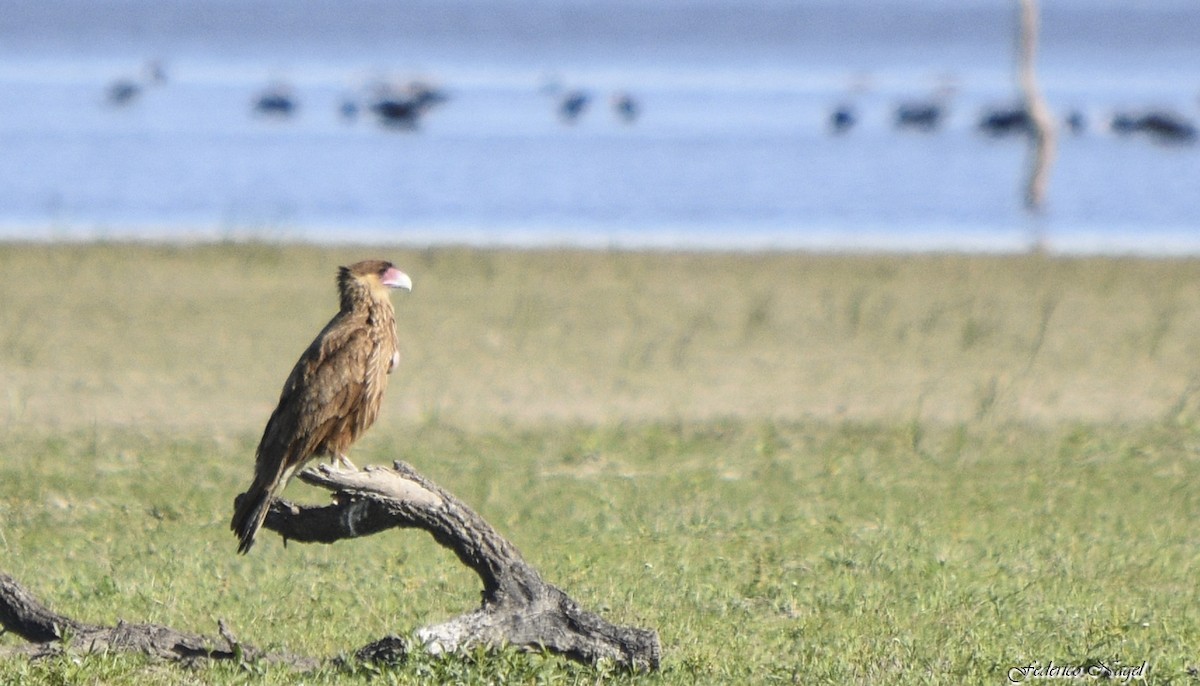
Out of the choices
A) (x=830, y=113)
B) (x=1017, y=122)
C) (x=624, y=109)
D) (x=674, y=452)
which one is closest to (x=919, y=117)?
(x=1017, y=122)

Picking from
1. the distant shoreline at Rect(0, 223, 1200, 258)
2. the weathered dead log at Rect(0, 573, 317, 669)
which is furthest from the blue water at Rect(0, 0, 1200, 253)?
the weathered dead log at Rect(0, 573, 317, 669)

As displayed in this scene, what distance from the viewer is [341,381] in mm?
7031

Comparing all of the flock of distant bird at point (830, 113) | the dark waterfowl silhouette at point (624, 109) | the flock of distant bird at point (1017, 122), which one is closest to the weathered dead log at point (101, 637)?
the flock of distant bird at point (830, 113)

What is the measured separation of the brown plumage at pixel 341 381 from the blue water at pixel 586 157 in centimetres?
1192

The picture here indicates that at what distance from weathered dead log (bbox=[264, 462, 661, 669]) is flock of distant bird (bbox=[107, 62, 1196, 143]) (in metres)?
29.1

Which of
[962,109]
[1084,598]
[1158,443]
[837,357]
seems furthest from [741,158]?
[1084,598]

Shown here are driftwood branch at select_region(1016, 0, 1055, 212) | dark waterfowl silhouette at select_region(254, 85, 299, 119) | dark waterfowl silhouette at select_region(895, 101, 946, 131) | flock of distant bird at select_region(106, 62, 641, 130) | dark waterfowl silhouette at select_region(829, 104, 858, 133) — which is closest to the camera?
driftwood branch at select_region(1016, 0, 1055, 212)

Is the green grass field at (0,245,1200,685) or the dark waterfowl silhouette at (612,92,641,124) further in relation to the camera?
the dark waterfowl silhouette at (612,92,641,124)

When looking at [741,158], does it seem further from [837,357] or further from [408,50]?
[408,50]

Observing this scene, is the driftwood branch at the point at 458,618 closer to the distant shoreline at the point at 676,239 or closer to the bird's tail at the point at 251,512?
the bird's tail at the point at 251,512

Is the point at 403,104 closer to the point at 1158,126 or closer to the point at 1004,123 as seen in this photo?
the point at 1004,123

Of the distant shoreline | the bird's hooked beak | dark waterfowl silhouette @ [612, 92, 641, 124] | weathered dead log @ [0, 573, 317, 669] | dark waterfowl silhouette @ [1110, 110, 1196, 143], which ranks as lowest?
weathered dead log @ [0, 573, 317, 669]

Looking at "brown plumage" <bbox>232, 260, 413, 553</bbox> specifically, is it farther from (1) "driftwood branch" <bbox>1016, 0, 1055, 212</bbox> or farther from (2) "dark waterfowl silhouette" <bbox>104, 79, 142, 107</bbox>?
(2) "dark waterfowl silhouette" <bbox>104, 79, 142, 107</bbox>

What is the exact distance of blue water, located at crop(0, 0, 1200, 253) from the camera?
22547mm
